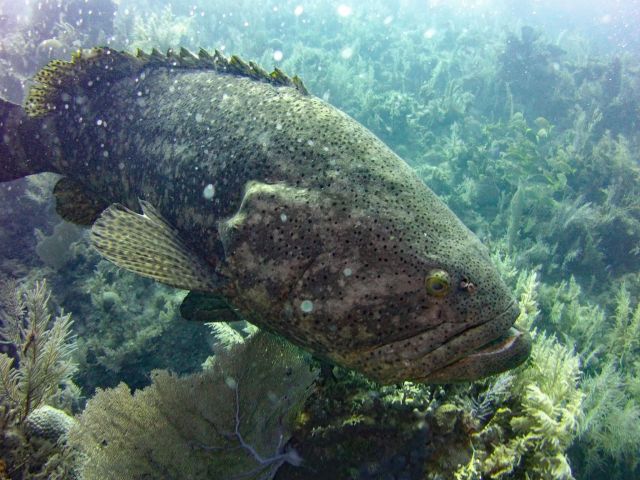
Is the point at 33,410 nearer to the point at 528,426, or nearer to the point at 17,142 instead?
the point at 17,142

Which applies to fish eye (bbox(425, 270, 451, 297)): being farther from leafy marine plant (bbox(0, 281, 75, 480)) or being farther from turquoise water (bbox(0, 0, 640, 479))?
leafy marine plant (bbox(0, 281, 75, 480))

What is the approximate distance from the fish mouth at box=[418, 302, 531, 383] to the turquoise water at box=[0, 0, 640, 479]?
0.60 meters

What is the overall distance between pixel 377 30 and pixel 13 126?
19.1 m

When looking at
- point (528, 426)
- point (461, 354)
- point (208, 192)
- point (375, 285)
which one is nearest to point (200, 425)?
point (375, 285)

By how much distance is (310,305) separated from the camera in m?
2.36

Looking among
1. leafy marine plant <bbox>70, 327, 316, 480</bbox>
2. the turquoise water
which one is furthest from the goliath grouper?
the turquoise water

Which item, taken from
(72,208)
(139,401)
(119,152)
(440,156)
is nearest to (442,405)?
(139,401)

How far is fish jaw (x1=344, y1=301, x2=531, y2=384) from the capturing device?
2105 millimetres

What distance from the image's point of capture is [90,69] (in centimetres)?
414

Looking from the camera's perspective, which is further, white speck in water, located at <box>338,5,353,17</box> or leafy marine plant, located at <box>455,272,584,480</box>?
white speck in water, located at <box>338,5,353,17</box>

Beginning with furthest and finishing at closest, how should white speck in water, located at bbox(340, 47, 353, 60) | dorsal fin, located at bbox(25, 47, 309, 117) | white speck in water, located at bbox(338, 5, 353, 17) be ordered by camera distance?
white speck in water, located at bbox(338, 5, 353, 17)
white speck in water, located at bbox(340, 47, 353, 60)
dorsal fin, located at bbox(25, 47, 309, 117)

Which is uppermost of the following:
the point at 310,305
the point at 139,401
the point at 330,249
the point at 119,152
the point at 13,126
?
the point at 330,249

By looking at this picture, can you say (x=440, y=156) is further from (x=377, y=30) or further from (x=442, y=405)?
(x=377, y=30)

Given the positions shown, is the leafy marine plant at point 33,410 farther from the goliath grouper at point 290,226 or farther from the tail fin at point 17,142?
the tail fin at point 17,142
